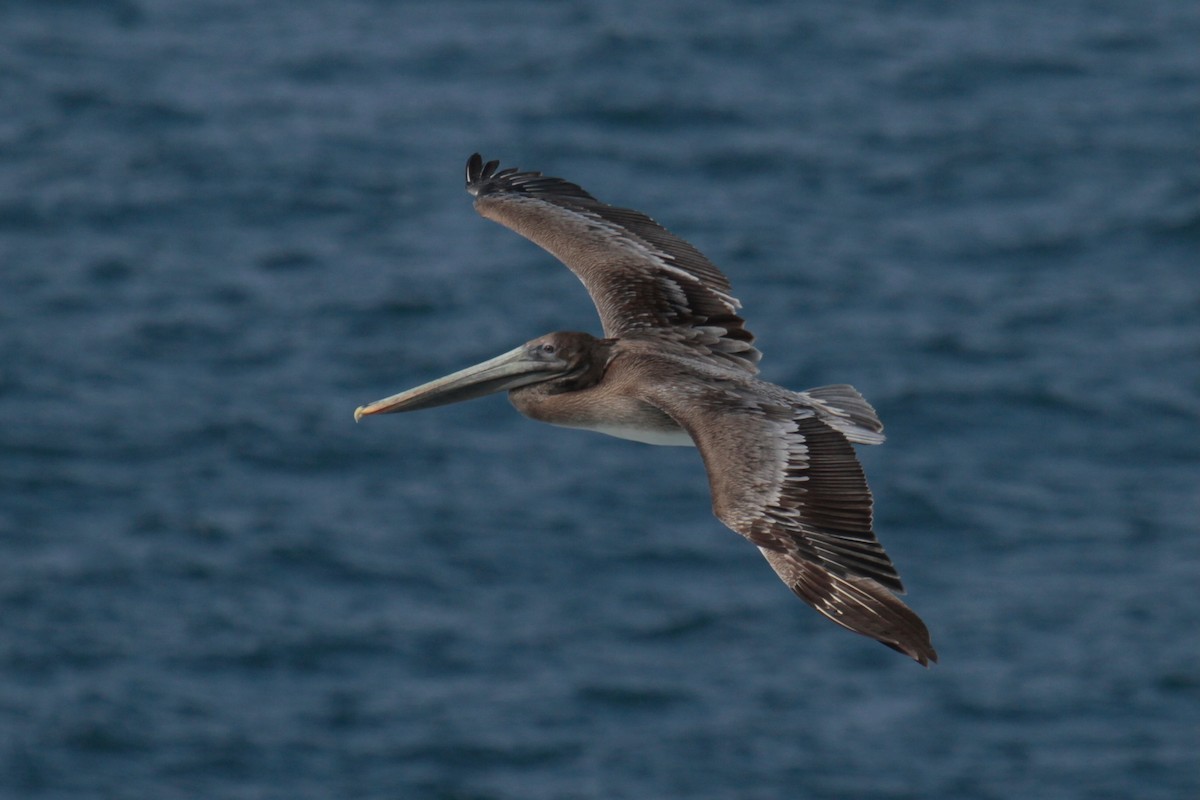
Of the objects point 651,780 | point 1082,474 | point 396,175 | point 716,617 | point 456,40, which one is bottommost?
point 651,780

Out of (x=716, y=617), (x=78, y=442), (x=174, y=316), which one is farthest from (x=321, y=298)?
(x=716, y=617)

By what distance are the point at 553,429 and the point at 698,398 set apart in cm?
2049

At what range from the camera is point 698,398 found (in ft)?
43.5

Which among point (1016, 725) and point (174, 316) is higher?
point (174, 316)

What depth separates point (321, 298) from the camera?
117 feet

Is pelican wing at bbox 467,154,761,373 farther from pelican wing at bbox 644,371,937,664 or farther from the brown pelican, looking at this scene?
pelican wing at bbox 644,371,937,664

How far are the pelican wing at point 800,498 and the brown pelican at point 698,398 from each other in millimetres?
11

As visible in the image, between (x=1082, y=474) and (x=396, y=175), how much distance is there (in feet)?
47.1

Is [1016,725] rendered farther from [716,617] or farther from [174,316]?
[174,316]

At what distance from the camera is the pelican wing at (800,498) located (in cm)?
1116

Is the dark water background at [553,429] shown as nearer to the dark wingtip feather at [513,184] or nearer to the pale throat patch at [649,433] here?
the dark wingtip feather at [513,184]

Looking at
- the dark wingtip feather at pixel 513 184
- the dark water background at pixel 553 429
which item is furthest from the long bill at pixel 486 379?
the dark water background at pixel 553 429

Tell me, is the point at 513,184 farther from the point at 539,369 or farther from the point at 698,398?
the point at 698,398

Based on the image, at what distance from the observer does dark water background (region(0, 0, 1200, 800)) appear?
29.0 m
